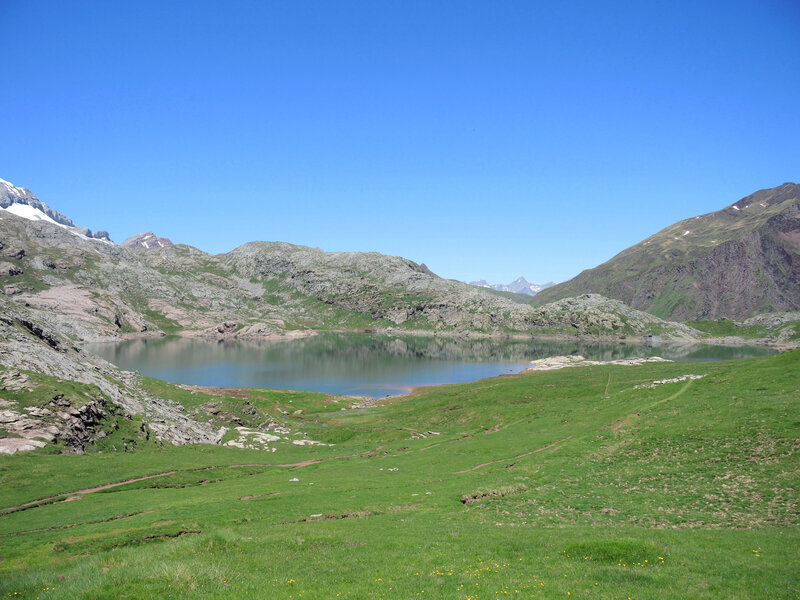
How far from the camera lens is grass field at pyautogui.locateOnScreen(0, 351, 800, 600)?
16941mm

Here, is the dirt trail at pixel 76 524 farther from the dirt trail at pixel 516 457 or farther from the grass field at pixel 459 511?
the dirt trail at pixel 516 457

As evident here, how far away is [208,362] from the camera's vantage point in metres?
188

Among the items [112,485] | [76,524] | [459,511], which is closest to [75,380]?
[112,485]

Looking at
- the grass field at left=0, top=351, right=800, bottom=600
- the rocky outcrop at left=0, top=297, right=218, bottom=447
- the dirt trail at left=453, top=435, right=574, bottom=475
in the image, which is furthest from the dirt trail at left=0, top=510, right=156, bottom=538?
the dirt trail at left=453, top=435, right=574, bottom=475

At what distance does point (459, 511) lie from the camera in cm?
3225

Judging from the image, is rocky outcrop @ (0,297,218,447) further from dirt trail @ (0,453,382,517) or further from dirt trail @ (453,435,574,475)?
dirt trail @ (453,435,574,475)

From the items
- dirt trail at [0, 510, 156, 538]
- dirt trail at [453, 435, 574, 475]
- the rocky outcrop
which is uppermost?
the rocky outcrop

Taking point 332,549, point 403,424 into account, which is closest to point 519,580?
point 332,549

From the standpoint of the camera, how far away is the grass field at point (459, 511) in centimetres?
1694

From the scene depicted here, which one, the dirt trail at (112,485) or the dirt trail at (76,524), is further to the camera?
the dirt trail at (112,485)

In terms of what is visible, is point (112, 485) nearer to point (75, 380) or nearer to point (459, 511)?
point (75, 380)

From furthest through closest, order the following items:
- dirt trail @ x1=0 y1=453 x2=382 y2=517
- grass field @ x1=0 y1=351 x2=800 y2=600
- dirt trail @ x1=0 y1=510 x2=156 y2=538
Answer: dirt trail @ x1=0 y1=453 x2=382 y2=517, dirt trail @ x1=0 y1=510 x2=156 y2=538, grass field @ x1=0 y1=351 x2=800 y2=600

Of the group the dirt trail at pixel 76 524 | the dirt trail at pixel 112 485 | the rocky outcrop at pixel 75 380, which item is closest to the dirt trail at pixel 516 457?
the dirt trail at pixel 112 485

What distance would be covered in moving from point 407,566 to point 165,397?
79354 millimetres
